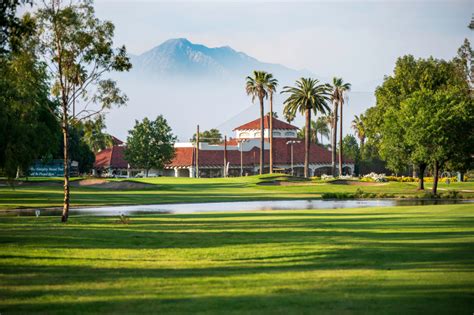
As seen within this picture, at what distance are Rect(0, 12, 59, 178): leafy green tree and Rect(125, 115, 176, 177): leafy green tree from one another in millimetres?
65317

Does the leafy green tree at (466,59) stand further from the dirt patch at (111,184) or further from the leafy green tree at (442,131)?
the dirt patch at (111,184)

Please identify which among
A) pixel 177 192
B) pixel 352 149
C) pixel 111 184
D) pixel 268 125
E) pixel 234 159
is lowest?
pixel 177 192

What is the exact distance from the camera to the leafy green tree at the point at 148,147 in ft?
424

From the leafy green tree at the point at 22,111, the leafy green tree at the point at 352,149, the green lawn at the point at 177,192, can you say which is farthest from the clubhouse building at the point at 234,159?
the leafy green tree at the point at 22,111

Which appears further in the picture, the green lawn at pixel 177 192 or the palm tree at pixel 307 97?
the palm tree at pixel 307 97

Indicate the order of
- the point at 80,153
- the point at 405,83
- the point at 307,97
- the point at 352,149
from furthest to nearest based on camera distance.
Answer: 1. the point at 352,149
2. the point at 80,153
3. the point at 307,97
4. the point at 405,83

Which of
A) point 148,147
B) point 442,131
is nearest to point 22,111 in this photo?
point 442,131

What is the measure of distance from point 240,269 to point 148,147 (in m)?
113

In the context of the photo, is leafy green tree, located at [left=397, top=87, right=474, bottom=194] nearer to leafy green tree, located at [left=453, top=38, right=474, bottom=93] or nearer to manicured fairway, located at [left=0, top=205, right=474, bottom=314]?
leafy green tree, located at [left=453, top=38, right=474, bottom=93]

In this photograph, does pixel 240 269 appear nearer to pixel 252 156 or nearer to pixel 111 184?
pixel 111 184

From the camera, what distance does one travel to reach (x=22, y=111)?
45562 mm

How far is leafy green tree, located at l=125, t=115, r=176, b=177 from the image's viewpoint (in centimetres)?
12912

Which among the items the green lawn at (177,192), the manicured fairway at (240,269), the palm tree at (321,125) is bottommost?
the manicured fairway at (240,269)

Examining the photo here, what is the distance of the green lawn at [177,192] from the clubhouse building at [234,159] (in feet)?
118
